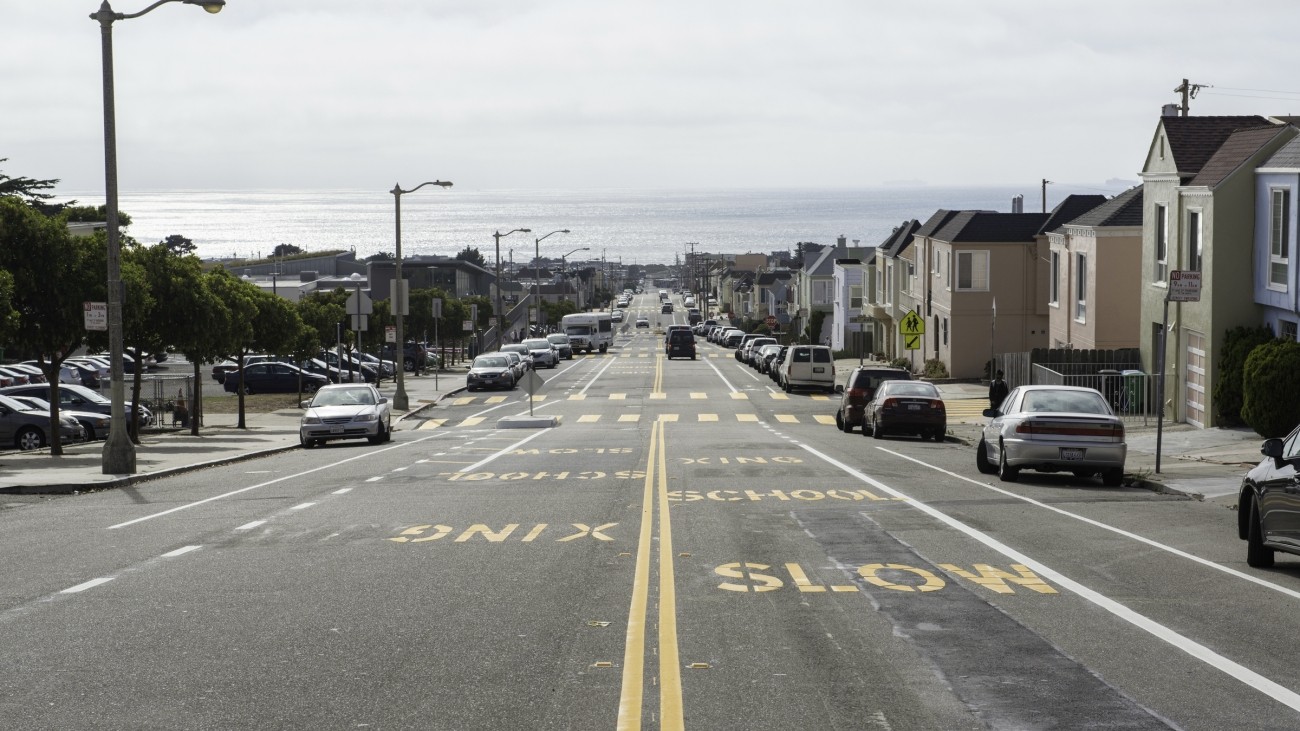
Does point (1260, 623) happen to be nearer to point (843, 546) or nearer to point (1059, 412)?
point (843, 546)

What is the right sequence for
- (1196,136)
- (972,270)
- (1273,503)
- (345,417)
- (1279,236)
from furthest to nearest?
(972,270) → (1196,136) → (345,417) → (1279,236) → (1273,503)

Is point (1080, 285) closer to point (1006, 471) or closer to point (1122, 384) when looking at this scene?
point (1122, 384)

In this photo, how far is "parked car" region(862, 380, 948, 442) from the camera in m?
30.5

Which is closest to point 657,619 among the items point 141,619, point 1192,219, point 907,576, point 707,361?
point 907,576

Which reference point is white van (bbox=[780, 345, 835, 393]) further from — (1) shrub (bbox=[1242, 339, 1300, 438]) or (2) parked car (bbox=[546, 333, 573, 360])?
(2) parked car (bbox=[546, 333, 573, 360])

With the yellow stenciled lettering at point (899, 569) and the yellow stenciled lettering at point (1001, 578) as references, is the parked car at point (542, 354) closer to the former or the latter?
the yellow stenciled lettering at point (899, 569)

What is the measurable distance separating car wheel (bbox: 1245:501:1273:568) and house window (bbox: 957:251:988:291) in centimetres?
4368

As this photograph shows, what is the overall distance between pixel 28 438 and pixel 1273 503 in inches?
1057

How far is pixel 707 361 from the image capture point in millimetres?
81688

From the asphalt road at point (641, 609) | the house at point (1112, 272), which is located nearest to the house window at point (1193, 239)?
the house at point (1112, 272)

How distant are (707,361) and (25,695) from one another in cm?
7463

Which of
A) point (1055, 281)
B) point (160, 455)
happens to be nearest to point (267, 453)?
point (160, 455)

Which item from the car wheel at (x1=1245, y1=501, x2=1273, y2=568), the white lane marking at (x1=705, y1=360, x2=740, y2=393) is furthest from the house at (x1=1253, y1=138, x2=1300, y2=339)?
the white lane marking at (x1=705, y1=360, x2=740, y2=393)

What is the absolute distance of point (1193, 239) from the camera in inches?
1233
